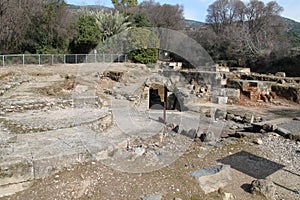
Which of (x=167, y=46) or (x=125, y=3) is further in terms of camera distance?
(x=125, y=3)

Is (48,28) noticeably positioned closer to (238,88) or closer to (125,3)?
(238,88)

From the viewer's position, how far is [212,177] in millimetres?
3838

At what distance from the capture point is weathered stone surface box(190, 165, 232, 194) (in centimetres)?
373

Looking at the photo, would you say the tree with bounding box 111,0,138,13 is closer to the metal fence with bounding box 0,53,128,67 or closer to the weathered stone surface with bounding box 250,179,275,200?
the metal fence with bounding box 0,53,128,67

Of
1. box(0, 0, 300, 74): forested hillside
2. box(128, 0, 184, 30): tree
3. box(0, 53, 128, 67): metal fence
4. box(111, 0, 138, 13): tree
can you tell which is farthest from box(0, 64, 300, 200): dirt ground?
box(111, 0, 138, 13): tree

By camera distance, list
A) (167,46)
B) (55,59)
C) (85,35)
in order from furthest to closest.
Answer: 1. (167,46)
2. (85,35)
3. (55,59)

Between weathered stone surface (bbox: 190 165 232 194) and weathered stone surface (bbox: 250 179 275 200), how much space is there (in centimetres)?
39

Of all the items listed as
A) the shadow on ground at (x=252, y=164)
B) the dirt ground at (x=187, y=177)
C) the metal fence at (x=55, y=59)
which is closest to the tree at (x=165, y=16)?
the metal fence at (x=55, y=59)

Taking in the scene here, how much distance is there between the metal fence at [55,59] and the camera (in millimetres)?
14177

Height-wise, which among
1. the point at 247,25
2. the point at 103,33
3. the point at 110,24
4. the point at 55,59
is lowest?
the point at 55,59

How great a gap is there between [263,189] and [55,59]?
16021 mm

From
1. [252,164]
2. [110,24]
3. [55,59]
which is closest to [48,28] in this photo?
[55,59]

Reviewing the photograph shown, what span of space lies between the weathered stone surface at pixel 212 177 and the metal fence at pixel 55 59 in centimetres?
1314

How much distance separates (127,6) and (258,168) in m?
35.1
